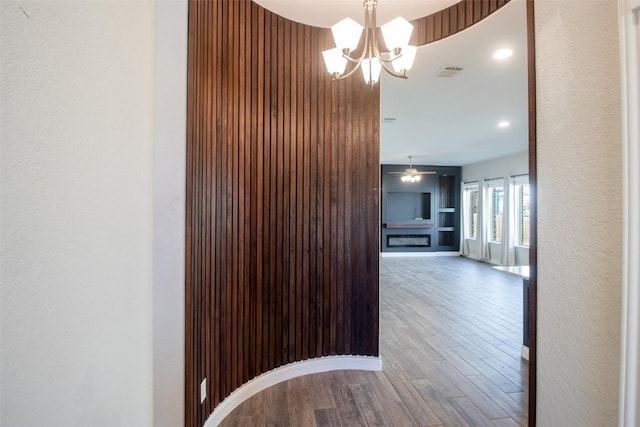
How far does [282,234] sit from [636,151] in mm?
2145

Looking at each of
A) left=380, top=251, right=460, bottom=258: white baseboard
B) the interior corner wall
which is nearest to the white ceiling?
the interior corner wall

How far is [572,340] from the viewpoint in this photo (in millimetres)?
1008

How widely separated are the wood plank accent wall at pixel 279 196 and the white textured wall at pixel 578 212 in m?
1.55

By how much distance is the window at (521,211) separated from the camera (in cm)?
792

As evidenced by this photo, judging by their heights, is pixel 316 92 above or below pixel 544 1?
above

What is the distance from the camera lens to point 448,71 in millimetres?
3244

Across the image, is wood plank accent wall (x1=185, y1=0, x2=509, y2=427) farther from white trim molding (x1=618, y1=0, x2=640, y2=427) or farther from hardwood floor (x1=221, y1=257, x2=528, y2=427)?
white trim molding (x1=618, y1=0, x2=640, y2=427)

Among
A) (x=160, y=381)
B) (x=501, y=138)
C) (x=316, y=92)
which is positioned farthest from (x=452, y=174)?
(x=160, y=381)

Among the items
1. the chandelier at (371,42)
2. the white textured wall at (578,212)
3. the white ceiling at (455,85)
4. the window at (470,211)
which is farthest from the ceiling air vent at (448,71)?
the window at (470,211)

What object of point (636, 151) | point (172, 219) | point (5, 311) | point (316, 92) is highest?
point (316, 92)

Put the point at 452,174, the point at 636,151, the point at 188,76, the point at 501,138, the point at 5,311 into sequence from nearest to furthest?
the point at 5,311
the point at 636,151
the point at 188,76
the point at 501,138
the point at 452,174

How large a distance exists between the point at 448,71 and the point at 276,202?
2.28m

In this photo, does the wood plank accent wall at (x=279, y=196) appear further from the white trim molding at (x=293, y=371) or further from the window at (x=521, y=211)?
the window at (x=521, y=211)

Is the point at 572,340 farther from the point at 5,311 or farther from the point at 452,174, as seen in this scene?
the point at 452,174
